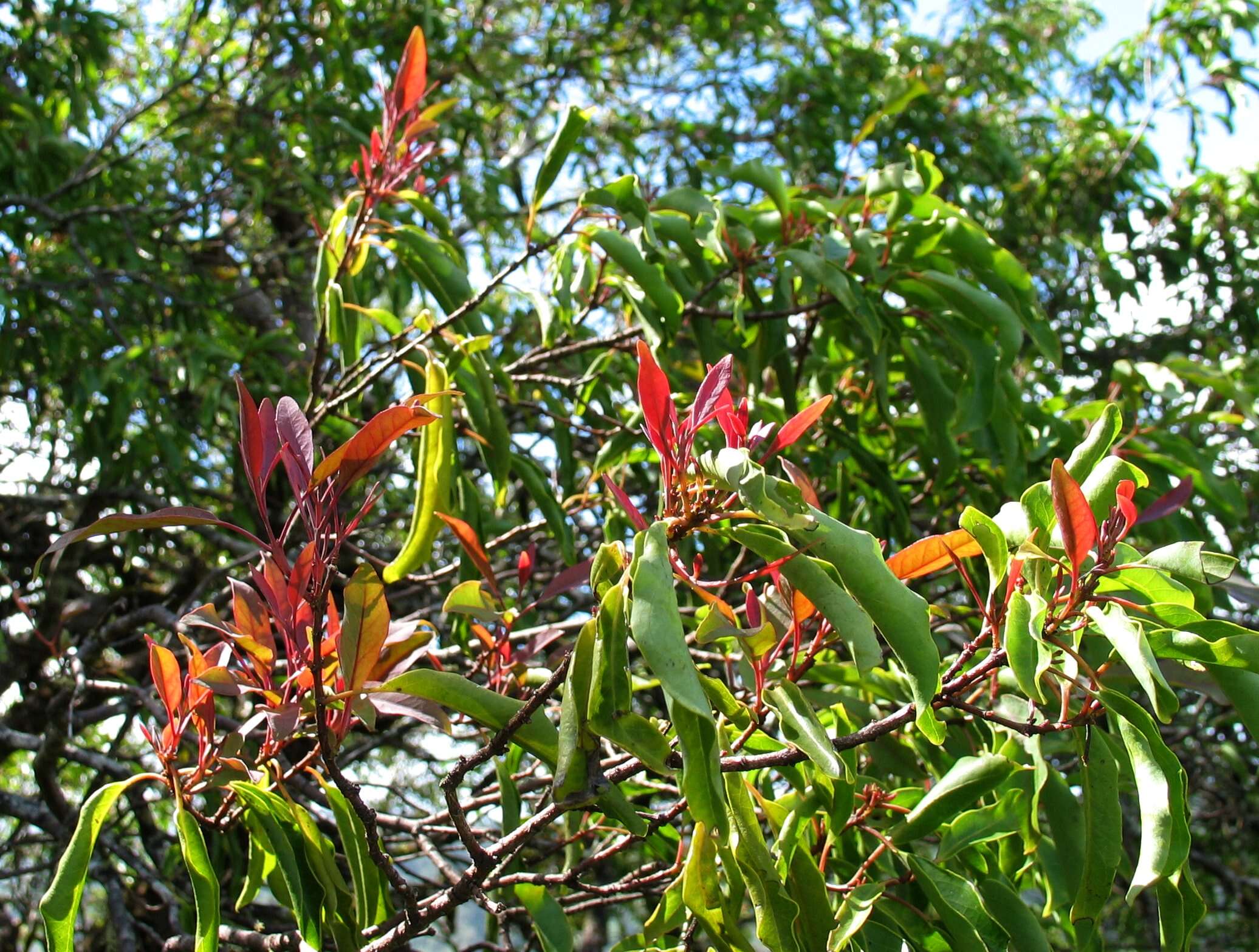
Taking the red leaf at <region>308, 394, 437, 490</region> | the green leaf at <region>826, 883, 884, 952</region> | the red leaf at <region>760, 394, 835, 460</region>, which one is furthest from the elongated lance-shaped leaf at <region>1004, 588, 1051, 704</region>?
the red leaf at <region>308, 394, 437, 490</region>

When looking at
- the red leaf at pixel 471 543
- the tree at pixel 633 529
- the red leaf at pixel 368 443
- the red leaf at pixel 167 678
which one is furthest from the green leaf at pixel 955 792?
the red leaf at pixel 167 678

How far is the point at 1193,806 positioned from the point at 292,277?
469cm

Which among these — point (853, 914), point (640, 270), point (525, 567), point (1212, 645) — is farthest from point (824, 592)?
point (640, 270)

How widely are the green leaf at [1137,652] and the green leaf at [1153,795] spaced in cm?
3

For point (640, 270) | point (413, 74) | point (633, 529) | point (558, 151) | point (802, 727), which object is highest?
point (413, 74)

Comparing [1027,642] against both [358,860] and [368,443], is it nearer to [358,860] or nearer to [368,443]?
[368,443]

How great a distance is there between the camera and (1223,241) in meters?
4.39

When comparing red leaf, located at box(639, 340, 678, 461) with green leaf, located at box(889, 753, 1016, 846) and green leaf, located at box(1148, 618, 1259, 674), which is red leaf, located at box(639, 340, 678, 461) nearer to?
green leaf, located at box(1148, 618, 1259, 674)

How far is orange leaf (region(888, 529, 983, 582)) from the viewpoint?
41.8 inches

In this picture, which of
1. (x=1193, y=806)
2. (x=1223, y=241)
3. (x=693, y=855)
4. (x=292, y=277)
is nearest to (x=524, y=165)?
(x=292, y=277)

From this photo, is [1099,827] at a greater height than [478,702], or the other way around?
[478,702]

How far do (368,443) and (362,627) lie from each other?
209mm

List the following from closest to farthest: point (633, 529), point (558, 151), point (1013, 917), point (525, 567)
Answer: point (1013, 917), point (525, 567), point (558, 151), point (633, 529)

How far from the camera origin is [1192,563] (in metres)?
0.93
